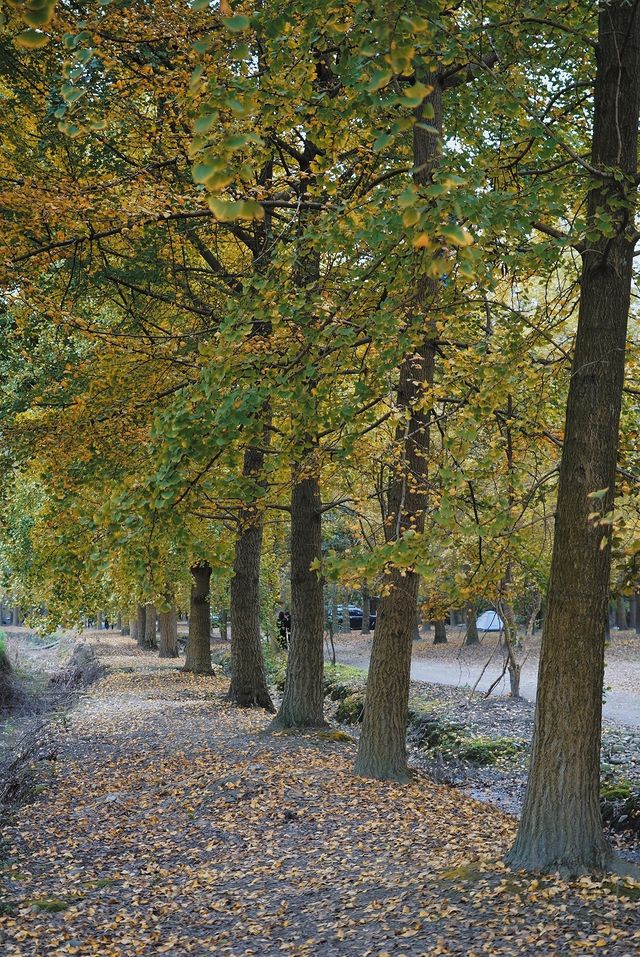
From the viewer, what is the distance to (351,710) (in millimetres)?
17359

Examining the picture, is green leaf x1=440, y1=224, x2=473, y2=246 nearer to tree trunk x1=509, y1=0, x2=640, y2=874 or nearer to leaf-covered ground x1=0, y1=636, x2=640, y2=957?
tree trunk x1=509, y1=0, x2=640, y2=874

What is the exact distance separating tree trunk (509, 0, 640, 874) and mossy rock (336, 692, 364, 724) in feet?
34.4

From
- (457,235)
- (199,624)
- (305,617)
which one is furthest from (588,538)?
(199,624)

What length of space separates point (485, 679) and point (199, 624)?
8.26 metres

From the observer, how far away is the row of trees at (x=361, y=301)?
235 inches

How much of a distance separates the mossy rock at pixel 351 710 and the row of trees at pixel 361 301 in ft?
14.0

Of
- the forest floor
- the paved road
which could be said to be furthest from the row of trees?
the paved road

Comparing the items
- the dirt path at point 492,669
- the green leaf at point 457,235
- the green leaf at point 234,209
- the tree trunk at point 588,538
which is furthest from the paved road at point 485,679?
the green leaf at point 234,209

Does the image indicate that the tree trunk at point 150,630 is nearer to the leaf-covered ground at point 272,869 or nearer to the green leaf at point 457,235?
the leaf-covered ground at point 272,869

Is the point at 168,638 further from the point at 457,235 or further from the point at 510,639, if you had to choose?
the point at 457,235

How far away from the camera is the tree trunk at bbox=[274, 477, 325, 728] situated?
13062 mm

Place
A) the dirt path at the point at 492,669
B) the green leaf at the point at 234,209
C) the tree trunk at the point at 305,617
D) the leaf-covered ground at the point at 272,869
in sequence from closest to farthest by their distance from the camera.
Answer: the green leaf at the point at 234,209 → the leaf-covered ground at the point at 272,869 → the tree trunk at the point at 305,617 → the dirt path at the point at 492,669

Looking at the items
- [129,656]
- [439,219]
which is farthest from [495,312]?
[129,656]

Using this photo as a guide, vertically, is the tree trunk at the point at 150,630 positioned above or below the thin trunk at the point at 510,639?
below
